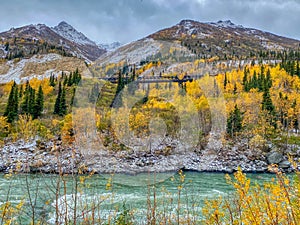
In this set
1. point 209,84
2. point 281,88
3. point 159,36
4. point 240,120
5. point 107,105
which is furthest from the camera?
point 159,36

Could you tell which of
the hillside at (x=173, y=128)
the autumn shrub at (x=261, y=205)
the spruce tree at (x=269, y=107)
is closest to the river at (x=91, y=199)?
the autumn shrub at (x=261, y=205)

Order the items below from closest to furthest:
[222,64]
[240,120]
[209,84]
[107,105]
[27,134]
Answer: [27,134]
[240,120]
[107,105]
[209,84]
[222,64]

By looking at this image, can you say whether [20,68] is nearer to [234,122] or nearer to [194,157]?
[234,122]

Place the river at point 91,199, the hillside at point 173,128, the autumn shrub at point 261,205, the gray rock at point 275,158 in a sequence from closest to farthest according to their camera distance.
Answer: the autumn shrub at point 261,205
the river at point 91,199
the hillside at point 173,128
the gray rock at point 275,158

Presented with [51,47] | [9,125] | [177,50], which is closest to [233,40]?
[177,50]

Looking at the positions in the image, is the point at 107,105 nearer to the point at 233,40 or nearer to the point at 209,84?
the point at 209,84

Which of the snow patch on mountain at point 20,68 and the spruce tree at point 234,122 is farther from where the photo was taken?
the snow patch on mountain at point 20,68

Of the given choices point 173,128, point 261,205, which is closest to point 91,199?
point 261,205

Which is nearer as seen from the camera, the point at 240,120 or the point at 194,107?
the point at 194,107

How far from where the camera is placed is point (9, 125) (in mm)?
40656

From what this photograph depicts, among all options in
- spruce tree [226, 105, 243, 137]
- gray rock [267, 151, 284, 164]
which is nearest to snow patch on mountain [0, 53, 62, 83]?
spruce tree [226, 105, 243, 137]

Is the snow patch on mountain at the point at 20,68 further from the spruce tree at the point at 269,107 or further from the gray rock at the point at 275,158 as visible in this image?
the gray rock at the point at 275,158

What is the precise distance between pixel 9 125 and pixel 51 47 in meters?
104

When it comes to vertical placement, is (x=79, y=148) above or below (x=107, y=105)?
below
